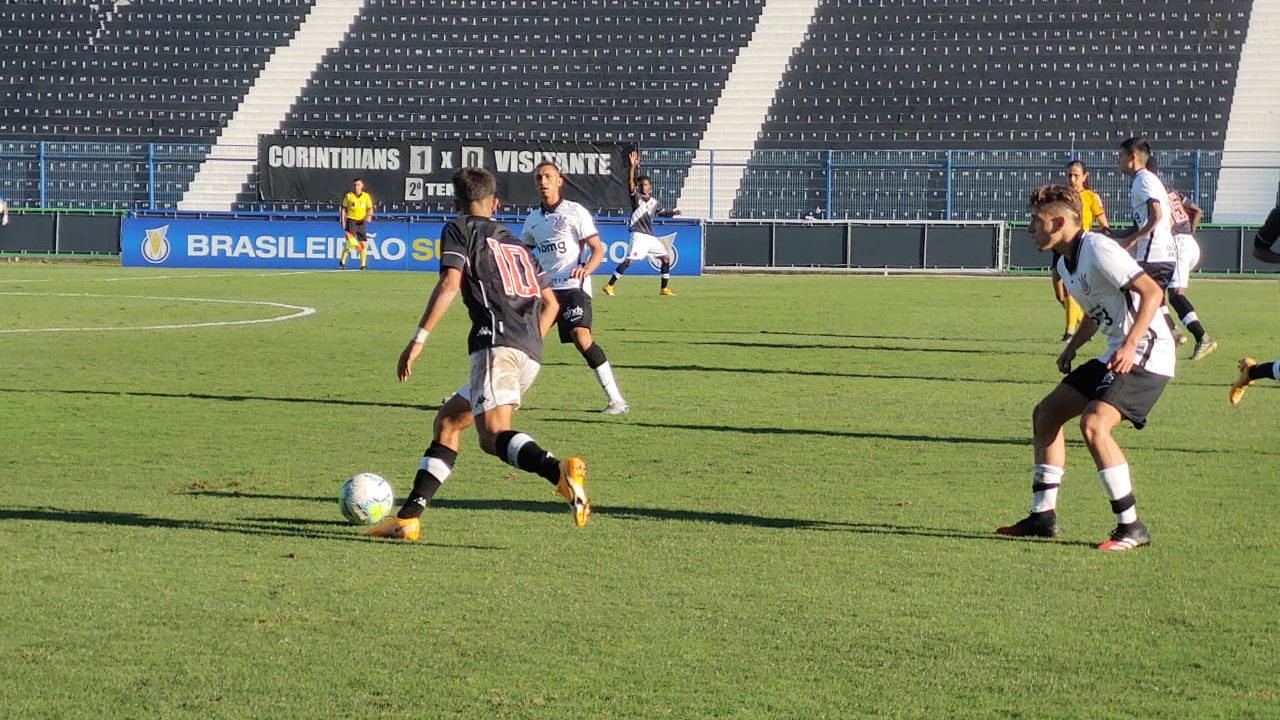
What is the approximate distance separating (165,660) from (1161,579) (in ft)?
12.5

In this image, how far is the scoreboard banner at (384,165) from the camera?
127ft

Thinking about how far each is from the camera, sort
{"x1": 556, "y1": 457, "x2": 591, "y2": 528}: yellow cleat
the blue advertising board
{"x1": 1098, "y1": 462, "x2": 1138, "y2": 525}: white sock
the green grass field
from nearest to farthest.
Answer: the green grass field
{"x1": 556, "y1": 457, "x2": 591, "y2": 528}: yellow cleat
{"x1": 1098, "y1": 462, "x2": 1138, "y2": 525}: white sock
the blue advertising board

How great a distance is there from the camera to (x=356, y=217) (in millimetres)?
35906

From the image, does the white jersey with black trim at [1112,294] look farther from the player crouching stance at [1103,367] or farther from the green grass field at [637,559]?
the green grass field at [637,559]

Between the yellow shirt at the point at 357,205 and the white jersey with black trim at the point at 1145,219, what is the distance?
2232 cm

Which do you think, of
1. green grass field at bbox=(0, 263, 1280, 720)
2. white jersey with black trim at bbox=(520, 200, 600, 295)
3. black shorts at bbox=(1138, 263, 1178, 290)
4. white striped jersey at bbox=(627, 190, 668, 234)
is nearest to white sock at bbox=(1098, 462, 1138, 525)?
green grass field at bbox=(0, 263, 1280, 720)

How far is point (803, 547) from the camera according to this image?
732cm

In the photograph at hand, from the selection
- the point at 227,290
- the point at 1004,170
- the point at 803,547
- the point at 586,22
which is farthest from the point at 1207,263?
the point at 803,547

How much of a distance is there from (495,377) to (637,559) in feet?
3.52

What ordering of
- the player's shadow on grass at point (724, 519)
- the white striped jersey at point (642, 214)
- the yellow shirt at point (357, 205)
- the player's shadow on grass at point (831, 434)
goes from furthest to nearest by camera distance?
1. the yellow shirt at point (357, 205)
2. the white striped jersey at point (642, 214)
3. the player's shadow on grass at point (831, 434)
4. the player's shadow on grass at point (724, 519)

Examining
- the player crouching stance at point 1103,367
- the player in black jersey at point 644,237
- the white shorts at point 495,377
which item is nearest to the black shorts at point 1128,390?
the player crouching stance at point 1103,367

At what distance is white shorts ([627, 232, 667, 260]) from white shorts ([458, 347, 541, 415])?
2084 cm

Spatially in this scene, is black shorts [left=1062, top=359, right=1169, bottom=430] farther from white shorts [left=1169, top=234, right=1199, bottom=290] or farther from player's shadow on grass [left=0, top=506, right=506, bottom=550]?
white shorts [left=1169, top=234, right=1199, bottom=290]

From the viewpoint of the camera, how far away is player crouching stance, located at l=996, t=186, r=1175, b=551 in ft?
23.4
